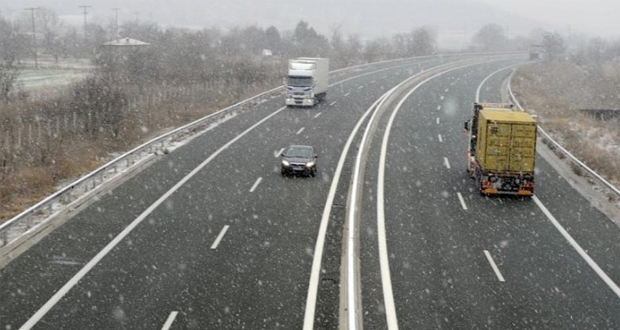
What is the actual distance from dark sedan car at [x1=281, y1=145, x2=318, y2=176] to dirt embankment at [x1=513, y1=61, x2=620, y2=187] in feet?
41.8

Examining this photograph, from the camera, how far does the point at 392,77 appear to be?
252 ft

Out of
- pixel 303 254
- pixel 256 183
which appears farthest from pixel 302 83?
pixel 303 254

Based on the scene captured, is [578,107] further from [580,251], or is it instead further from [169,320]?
[169,320]

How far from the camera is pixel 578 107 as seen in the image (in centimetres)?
7225

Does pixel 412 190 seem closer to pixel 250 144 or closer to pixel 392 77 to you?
pixel 250 144

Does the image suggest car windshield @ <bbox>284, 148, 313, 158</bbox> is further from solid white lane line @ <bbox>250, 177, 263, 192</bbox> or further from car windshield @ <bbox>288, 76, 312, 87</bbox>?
car windshield @ <bbox>288, 76, 312, 87</bbox>

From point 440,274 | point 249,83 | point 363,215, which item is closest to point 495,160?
point 363,215

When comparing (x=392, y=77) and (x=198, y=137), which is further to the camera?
(x=392, y=77)

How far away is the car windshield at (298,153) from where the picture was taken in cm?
2904

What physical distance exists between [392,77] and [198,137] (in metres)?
43.4

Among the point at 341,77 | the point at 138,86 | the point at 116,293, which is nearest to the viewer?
the point at 116,293

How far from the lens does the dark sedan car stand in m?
28.3

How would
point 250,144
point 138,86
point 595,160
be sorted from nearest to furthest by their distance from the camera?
point 595,160
point 250,144
point 138,86

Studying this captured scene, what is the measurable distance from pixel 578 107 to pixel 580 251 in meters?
57.2
